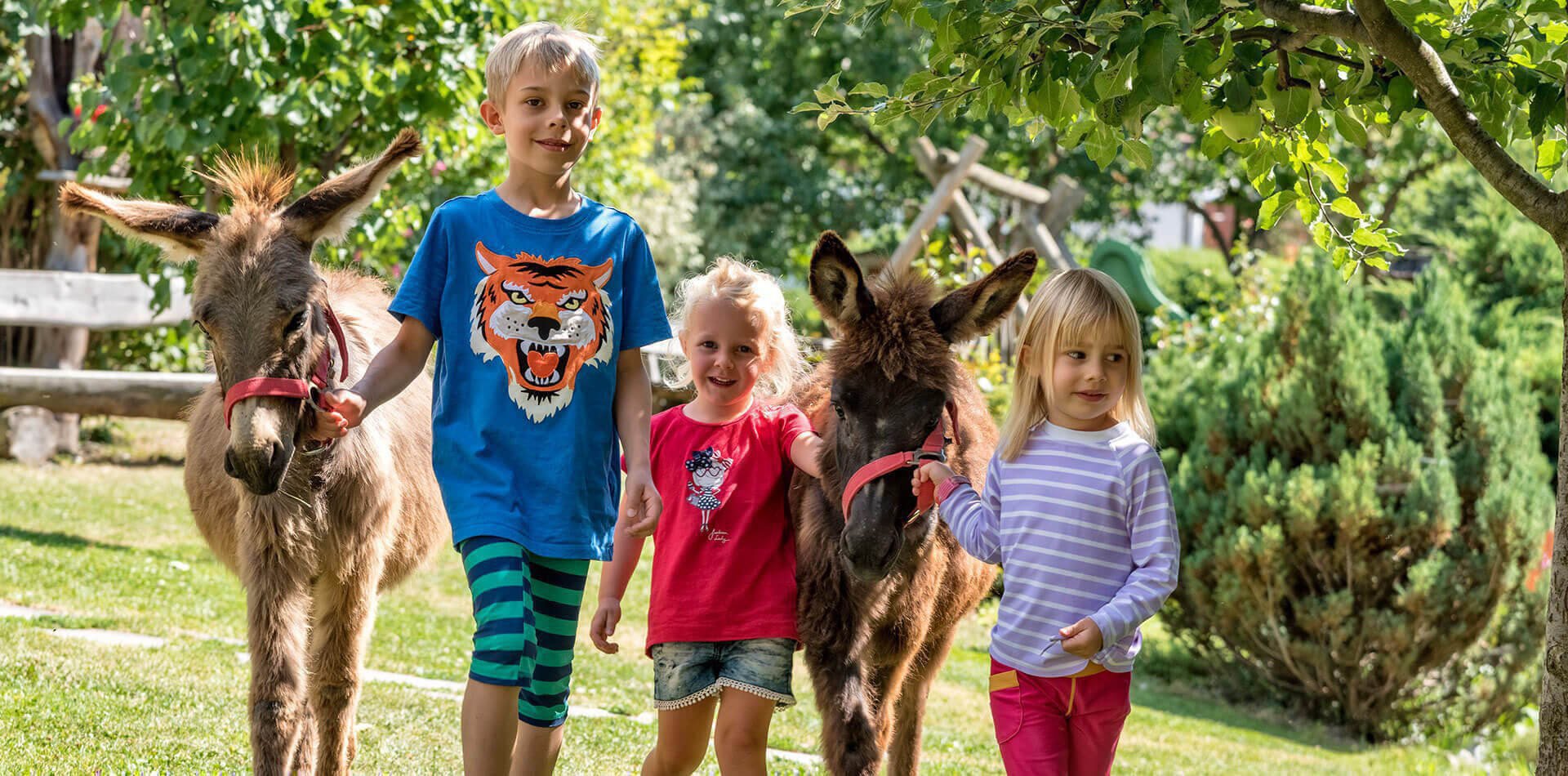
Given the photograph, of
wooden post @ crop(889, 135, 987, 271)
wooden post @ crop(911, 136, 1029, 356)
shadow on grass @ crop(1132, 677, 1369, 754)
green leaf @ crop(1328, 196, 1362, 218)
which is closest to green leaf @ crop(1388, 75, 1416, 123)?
green leaf @ crop(1328, 196, 1362, 218)

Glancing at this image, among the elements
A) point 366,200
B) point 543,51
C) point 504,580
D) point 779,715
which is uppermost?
point 543,51

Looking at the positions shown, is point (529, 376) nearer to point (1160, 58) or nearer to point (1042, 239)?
point (1160, 58)

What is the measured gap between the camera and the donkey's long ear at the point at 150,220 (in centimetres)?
373

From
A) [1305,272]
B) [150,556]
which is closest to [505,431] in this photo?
[150,556]

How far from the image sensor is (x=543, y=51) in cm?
321

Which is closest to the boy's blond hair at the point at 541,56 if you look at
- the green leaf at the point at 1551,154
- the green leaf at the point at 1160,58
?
the green leaf at the point at 1160,58

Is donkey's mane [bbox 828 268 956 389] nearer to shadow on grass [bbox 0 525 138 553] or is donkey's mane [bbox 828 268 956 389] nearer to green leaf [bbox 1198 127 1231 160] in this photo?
green leaf [bbox 1198 127 1231 160]

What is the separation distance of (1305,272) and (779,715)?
5672mm

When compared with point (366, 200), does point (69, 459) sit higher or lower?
lower

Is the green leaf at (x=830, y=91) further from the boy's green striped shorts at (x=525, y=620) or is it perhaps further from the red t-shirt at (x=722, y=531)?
the boy's green striped shorts at (x=525, y=620)

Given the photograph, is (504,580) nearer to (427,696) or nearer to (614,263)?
(614,263)

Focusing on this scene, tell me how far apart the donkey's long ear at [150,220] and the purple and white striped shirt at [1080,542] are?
7.80ft

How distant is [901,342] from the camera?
3348 mm

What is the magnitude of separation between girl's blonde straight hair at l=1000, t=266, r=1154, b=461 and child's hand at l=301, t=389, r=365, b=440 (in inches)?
60.3
